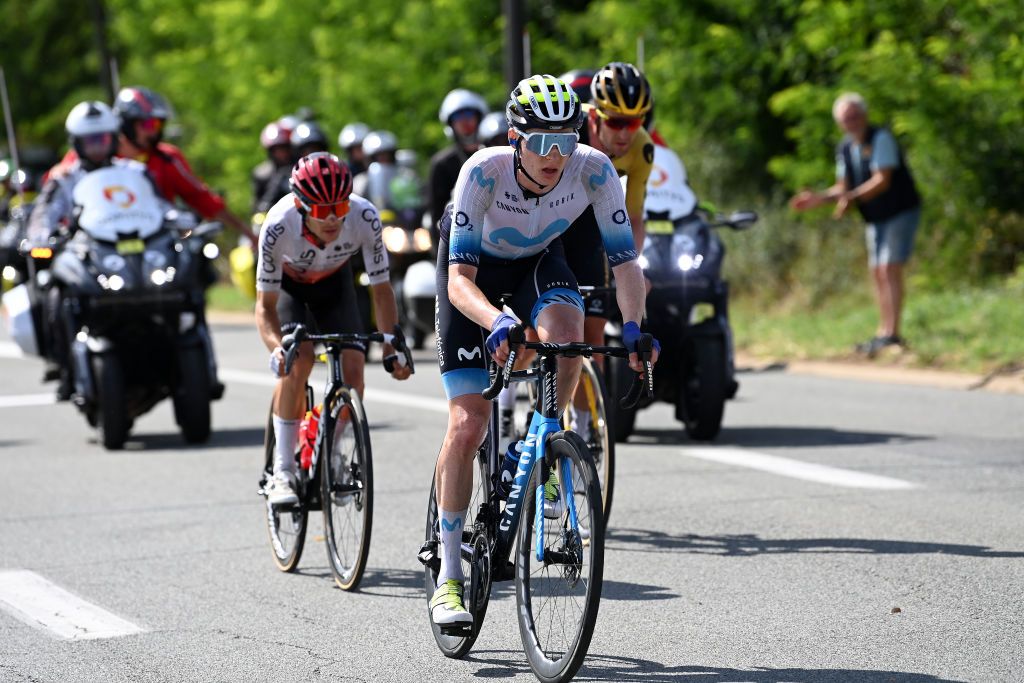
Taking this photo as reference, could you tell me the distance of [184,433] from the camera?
41.0 feet

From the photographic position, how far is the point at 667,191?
1136 cm

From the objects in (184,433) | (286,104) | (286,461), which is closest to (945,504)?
(286,461)

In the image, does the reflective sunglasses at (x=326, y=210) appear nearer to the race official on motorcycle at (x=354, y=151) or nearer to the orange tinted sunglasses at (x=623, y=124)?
the orange tinted sunglasses at (x=623, y=124)

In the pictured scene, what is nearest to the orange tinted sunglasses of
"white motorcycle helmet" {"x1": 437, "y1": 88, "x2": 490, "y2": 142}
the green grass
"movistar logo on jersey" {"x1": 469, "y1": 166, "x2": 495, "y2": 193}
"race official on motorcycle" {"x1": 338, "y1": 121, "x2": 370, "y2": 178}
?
"movistar logo on jersey" {"x1": 469, "y1": 166, "x2": 495, "y2": 193}

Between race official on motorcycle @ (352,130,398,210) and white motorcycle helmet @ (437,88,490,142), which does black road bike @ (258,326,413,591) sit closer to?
white motorcycle helmet @ (437,88,490,142)

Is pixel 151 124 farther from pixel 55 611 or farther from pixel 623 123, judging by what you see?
pixel 55 611

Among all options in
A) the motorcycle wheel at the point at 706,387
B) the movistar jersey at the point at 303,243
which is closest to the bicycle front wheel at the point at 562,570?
the movistar jersey at the point at 303,243

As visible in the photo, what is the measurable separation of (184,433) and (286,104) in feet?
→ 73.9

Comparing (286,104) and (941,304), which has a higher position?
(286,104)

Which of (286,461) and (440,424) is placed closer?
(286,461)

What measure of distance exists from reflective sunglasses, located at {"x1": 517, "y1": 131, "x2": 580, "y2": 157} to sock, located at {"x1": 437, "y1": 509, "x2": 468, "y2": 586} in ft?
4.13

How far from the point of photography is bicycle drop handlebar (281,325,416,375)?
7562 mm

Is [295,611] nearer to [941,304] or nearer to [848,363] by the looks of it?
[848,363]

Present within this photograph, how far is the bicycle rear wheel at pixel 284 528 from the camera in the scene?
26.1 feet
